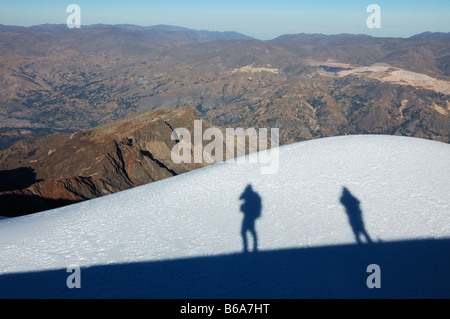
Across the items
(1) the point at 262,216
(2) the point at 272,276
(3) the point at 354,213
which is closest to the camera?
(2) the point at 272,276

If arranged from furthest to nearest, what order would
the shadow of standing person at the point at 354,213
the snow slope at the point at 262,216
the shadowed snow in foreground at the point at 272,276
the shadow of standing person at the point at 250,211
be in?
the shadow of standing person at the point at 250,211 < the shadow of standing person at the point at 354,213 < the snow slope at the point at 262,216 < the shadowed snow in foreground at the point at 272,276

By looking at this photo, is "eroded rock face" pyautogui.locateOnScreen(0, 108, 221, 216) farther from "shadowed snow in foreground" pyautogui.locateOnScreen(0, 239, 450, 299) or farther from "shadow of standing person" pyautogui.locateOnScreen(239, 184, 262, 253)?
"shadow of standing person" pyautogui.locateOnScreen(239, 184, 262, 253)

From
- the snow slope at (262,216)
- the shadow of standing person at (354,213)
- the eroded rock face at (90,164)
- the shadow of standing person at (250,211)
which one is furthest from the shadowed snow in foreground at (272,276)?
the eroded rock face at (90,164)

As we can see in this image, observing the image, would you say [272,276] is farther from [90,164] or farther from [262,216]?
[90,164]

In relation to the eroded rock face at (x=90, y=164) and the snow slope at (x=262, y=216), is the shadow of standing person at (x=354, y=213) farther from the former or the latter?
the eroded rock face at (x=90, y=164)

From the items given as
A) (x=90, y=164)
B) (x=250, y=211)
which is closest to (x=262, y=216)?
(x=250, y=211)

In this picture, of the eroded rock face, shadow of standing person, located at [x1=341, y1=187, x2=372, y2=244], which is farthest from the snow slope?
the eroded rock face
